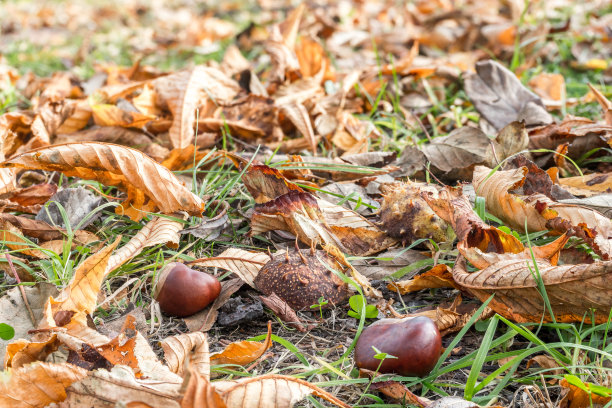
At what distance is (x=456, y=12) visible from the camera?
4.09 m

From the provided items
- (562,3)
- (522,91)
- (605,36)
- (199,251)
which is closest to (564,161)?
(522,91)

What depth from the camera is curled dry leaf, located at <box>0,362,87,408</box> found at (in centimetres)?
93

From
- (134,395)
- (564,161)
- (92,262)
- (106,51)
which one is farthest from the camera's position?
(106,51)

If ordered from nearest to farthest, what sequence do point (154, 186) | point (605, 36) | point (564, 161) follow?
1. point (154, 186)
2. point (564, 161)
3. point (605, 36)

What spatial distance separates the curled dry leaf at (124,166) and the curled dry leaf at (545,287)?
30.0 inches

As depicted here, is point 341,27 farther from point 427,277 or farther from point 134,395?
point 134,395

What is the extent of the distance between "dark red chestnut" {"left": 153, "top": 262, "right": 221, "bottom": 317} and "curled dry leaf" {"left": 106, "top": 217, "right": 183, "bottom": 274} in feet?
0.46

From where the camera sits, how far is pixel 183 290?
4.21ft

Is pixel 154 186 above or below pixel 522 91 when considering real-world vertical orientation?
above

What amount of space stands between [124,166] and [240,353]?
646 millimetres

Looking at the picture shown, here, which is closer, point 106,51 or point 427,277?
point 427,277

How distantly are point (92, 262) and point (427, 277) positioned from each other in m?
0.76

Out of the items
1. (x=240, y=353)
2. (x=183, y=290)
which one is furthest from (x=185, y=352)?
(x=183, y=290)

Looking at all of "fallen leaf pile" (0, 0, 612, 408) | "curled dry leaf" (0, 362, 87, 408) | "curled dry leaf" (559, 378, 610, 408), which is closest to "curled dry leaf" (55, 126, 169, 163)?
"fallen leaf pile" (0, 0, 612, 408)
